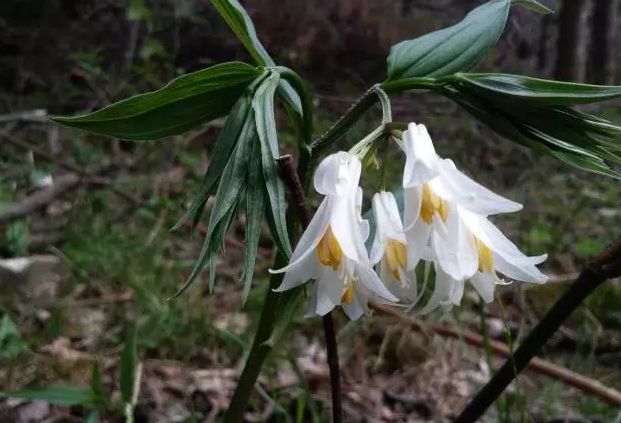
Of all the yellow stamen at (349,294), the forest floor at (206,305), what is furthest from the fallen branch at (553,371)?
the yellow stamen at (349,294)

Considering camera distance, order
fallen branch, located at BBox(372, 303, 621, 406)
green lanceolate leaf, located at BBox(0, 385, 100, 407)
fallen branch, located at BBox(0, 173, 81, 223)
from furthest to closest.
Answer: fallen branch, located at BBox(0, 173, 81, 223)
fallen branch, located at BBox(372, 303, 621, 406)
green lanceolate leaf, located at BBox(0, 385, 100, 407)

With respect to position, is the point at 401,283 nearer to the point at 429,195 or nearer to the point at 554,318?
the point at 429,195

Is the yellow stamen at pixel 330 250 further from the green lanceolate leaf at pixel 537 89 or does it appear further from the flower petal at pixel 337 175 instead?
the green lanceolate leaf at pixel 537 89

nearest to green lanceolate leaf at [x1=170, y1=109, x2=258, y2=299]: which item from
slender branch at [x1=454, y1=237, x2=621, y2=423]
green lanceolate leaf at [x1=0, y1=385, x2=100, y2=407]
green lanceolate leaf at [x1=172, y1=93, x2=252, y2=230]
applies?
green lanceolate leaf at [x1=172, y1=93, x2=252, y2=230]

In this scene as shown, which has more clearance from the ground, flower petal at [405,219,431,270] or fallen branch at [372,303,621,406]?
flower petal at [405,219,431,270]

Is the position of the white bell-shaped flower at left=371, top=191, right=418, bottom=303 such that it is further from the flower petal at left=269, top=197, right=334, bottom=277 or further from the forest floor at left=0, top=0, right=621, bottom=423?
the forest floor at left=0, top=0, right=621, bottom=423
